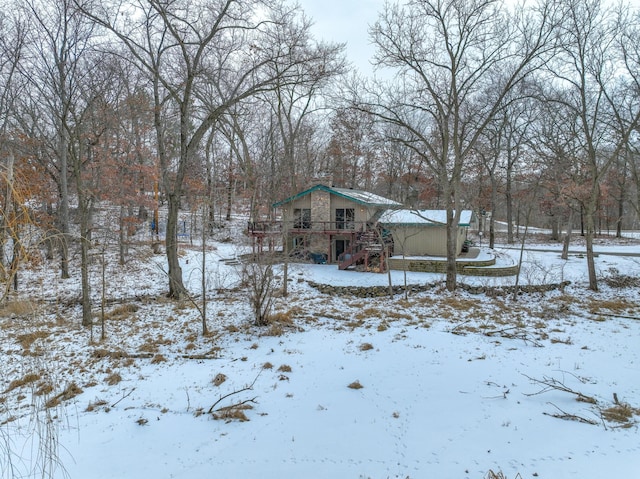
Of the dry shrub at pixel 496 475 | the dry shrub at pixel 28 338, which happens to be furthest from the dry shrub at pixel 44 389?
the dry shrub at pixel 496 475

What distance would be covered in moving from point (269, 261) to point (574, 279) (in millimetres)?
12787

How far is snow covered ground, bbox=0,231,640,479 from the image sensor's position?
4004 mm

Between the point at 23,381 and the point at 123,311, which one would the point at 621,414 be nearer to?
the point at 23,381

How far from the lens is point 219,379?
19.9ft

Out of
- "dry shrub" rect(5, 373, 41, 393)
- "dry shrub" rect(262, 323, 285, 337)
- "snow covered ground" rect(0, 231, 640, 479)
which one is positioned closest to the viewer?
"snow covered ground" rect(0, 231, 640, 479)

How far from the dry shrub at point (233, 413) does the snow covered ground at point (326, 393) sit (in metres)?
0.04

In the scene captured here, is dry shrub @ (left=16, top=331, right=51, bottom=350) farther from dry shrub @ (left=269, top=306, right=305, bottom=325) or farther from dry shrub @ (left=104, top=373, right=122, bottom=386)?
dry shrub @ (left=269, top=306, right=305, bottom=325)

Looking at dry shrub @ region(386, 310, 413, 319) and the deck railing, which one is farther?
the deck railing

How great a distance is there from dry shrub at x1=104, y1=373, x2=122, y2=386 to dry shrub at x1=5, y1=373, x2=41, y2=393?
1070 millimetres

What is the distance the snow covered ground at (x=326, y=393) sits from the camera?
13.1ft

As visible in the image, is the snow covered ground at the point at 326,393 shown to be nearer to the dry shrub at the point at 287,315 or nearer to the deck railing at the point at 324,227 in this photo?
the dry shrub at the point at 287,315

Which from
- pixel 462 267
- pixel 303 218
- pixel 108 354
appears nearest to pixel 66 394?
pixel 108 354

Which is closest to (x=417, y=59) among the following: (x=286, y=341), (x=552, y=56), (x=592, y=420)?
(x=552, y=56)

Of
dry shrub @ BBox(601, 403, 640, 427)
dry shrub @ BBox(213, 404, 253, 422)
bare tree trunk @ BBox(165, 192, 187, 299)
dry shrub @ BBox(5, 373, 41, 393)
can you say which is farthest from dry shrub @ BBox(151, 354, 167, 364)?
dry shrub @ BBox(601, 403, 640, 427)
